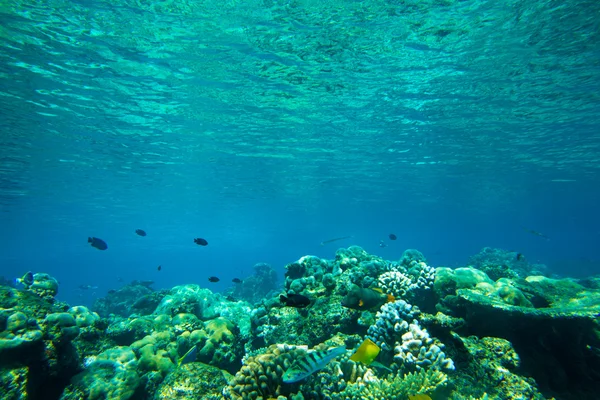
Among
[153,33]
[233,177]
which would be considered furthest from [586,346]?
[233,177]

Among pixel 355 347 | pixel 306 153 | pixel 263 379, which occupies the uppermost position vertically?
pixel 306 153

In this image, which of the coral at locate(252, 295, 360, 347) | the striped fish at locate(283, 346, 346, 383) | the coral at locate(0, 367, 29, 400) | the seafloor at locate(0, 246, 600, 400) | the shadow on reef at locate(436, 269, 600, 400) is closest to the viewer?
the striped fish at locate(283, 346, 346, 383)

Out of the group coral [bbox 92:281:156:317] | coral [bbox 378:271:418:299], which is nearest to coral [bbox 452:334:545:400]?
coral [bbox 378:271:418:299]

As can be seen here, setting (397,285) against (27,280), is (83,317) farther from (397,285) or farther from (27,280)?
(397,285)

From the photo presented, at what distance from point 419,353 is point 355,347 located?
1.29m

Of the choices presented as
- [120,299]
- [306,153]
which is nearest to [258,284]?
[120,299]

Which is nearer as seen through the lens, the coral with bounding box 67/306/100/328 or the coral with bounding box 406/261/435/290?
the coral with bounding box 406/261/435/290

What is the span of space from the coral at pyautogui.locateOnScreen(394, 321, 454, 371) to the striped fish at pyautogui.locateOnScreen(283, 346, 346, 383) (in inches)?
81.2

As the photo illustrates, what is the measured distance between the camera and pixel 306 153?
2612 centimetres

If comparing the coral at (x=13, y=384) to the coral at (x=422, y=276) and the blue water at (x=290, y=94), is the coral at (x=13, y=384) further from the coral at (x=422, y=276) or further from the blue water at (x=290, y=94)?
the blue water at (x=290, y=94)

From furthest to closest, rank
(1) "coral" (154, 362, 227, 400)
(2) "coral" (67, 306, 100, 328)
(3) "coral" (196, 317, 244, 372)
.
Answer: (2) "coral" (67, 306, 100, 328) < (3) "coral" (196, 317, 244, 372) < (1) "coral" (154, 362, 227, 400)

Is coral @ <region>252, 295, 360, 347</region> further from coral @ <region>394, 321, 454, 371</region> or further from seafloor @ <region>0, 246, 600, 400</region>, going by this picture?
coral @ <region>394, 321, 454, 371</region>

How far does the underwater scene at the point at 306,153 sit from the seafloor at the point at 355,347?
0.04 m

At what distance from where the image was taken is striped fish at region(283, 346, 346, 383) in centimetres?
356
